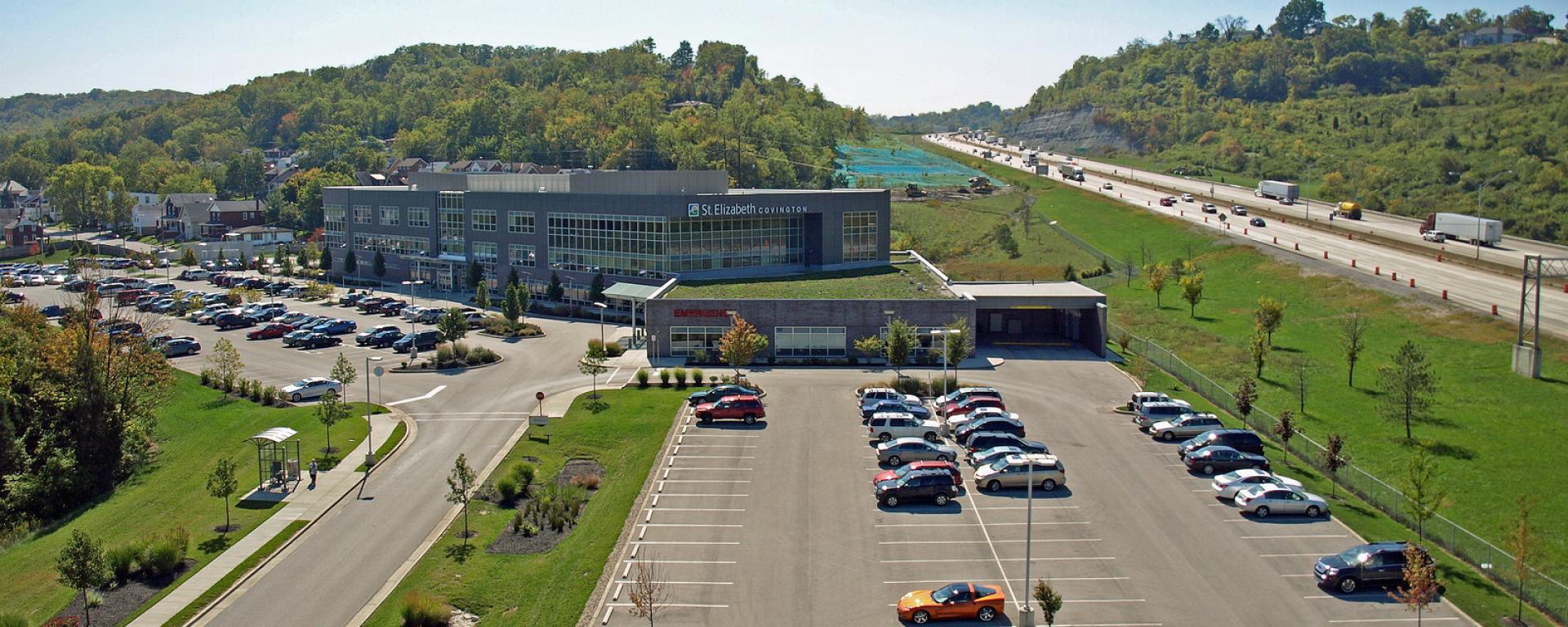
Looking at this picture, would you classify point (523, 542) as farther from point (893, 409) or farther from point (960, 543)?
point (893, 409)

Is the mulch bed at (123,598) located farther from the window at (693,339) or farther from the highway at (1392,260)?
the highway at (1392,260)

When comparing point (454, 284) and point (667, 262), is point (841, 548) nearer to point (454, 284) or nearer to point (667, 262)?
point (667, 262)

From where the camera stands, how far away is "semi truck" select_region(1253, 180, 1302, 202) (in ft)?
402

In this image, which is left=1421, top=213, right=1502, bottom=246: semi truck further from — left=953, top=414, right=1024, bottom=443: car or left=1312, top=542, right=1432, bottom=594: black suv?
left=1312, top=542, right=1432, bottom=594: black suv

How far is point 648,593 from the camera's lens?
27094 millimetres

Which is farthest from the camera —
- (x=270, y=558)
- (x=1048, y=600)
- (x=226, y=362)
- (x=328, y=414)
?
(x=226, y=362)

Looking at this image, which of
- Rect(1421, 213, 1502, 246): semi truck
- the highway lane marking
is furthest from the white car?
Rect(1421, 213, 1502, 246): semi truck

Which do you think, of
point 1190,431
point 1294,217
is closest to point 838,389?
point 1190,431

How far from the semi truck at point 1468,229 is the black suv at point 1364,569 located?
69.0 m

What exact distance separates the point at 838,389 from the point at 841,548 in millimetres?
20266

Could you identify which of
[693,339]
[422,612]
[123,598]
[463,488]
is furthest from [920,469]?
[693,339]

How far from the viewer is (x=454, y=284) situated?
86.5 m

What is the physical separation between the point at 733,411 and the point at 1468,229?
235 ft

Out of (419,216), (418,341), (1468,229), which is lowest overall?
(418,341)
